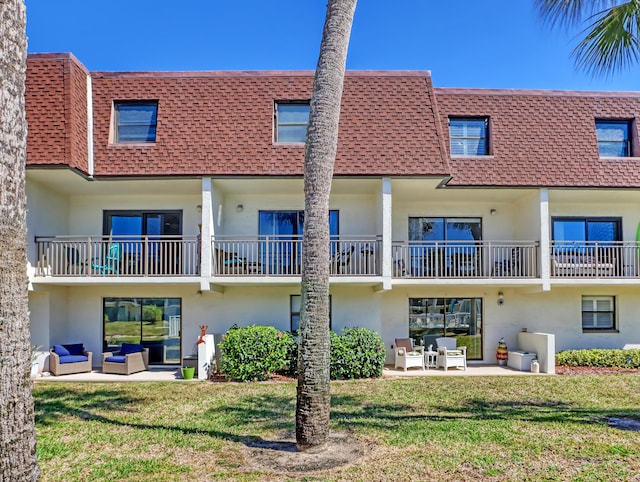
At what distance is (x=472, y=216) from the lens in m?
17.4

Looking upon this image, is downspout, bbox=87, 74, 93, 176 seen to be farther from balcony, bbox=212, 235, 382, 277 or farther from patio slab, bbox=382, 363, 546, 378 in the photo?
patio slab, bbox=382, 363, 546, 378

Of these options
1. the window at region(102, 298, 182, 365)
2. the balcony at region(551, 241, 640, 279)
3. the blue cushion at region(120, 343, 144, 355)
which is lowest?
the blue cushion at region(120, 343, 144, 355)

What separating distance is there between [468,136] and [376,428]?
10.6 metres

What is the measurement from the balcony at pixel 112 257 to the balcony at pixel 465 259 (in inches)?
236

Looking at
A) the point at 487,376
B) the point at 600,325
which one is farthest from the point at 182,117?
the point at 600,325

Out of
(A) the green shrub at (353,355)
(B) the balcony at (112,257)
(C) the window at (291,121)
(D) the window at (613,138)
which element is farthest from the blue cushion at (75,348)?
(D) the window at (613,138)

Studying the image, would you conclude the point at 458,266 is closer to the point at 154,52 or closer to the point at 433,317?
the point at 433,317

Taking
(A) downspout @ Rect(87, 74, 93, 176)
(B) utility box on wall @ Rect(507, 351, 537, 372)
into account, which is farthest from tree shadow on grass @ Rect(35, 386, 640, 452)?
(A) downspout @ Rect(87, 74, 93, 176)

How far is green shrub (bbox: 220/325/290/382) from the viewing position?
13.6 m

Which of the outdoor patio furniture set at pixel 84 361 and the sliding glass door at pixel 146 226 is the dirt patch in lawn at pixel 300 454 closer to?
the outdoor patio furniture set at pixel 84 361

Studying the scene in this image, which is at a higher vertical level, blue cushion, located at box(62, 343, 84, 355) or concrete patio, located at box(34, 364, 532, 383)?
blue cushion, located at box(62, 343, 84, 355)

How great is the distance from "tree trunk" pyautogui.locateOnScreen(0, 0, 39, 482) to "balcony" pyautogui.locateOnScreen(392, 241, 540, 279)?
11.9 metres

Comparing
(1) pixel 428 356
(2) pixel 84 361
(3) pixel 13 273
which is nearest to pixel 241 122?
(2) pixel 84 361

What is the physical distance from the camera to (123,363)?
1461 centimetres
